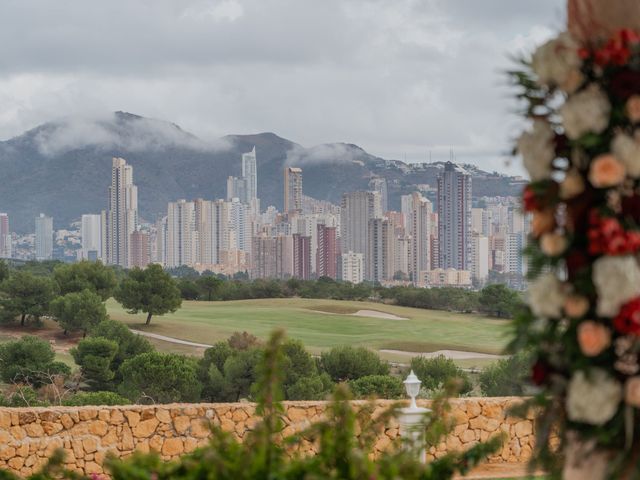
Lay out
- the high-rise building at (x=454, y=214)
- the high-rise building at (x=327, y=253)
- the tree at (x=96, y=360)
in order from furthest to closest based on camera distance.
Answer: the high-rise building at (x=454, y=214) → the high-rise building at (x=327, y=253) → the tree at (x=96, y=360)

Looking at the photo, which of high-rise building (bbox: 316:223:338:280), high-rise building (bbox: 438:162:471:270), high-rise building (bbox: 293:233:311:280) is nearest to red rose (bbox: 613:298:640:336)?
high-rise building (bbox: 316:223:338:280)

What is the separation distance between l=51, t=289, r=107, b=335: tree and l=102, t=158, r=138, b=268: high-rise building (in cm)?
2367

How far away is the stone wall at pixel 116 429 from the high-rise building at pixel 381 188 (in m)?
39.2

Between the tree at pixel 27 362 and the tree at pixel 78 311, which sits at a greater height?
the tree at pixel 78 311

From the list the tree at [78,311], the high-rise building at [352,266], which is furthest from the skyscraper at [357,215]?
the tree at [78,311]

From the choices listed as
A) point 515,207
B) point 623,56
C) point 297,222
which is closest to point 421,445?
point 515,207

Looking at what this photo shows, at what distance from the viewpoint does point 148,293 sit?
28.3m

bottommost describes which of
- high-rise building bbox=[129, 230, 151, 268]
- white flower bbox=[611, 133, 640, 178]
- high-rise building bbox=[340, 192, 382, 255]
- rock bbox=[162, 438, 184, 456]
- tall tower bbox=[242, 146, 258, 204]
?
rock bbox=[162, 438, 184, 456]

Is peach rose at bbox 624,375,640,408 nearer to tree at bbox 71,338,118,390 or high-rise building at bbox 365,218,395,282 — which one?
tree at bbox 71,338,118,390

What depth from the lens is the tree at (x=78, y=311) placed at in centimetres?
2495

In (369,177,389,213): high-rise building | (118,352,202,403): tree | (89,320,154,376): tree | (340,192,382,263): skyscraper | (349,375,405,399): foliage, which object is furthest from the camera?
(369,177,389,213): high-rise building

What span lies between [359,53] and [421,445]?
2441 inches

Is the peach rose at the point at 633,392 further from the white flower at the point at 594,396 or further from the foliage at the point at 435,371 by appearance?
the foliage at the point at 435,371

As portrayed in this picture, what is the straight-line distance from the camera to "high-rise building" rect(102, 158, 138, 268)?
49.7 m
